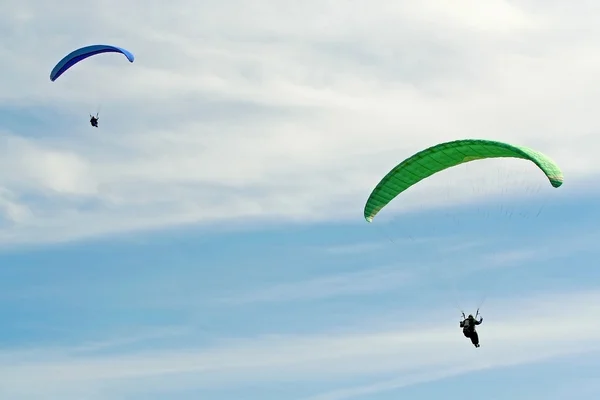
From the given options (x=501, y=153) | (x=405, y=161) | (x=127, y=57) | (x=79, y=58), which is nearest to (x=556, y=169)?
(x=501, y=153)

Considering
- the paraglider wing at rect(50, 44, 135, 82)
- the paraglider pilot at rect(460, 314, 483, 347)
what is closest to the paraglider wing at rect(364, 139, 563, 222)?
the paraglider pilot at rect(460, 314, 483, 347)

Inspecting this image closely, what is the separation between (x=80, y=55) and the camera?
80188 mm

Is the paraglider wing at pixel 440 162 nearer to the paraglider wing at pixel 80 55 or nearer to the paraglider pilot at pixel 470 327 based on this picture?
the paraglider pilot at pixel 470 327

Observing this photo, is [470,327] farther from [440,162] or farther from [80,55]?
[80,55]

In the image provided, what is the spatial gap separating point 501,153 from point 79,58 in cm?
3144

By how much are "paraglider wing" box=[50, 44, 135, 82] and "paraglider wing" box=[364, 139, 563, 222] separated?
65.5ft

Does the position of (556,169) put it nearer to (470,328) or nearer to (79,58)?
(470,328)

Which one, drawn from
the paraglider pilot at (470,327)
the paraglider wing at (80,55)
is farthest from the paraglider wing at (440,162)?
the paraglider wing at (80,55)

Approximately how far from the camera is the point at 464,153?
201 ft

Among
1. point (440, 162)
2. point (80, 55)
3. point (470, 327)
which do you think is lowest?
point (470, 327)

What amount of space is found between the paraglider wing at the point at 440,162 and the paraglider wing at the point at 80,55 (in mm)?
19954

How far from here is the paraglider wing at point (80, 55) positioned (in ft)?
257

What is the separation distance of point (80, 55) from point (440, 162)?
27398mm

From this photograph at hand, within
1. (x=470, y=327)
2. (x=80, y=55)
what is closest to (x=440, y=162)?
(x=470, y=327)
